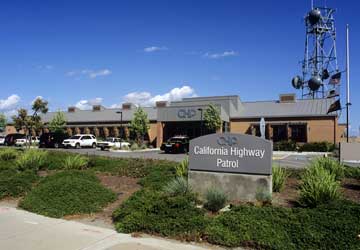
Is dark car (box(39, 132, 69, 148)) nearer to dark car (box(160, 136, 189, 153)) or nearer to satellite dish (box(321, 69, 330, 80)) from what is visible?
dark car (box(160, 136, 189, 153))

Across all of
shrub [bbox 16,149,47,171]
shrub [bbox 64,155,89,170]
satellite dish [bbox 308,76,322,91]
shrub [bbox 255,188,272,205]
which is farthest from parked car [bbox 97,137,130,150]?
shrub [bbox 255,188,272,205]

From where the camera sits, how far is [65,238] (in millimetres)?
6473

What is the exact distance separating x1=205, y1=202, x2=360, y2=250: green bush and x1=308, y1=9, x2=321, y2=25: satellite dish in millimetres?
60517

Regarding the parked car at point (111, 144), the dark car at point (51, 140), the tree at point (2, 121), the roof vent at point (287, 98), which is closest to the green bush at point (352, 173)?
the parked car at point (111, 144)

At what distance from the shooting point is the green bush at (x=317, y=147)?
42.0 m

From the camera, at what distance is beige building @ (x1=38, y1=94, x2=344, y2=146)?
4539 centimetres

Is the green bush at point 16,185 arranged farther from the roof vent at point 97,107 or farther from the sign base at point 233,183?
the roof vent at point 97,107

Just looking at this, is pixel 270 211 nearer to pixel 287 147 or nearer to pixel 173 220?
pixel 173 220

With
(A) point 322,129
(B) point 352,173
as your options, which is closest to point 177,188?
(B) point 352,173

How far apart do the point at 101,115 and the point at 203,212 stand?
2342 inches

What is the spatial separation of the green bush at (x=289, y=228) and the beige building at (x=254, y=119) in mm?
39120

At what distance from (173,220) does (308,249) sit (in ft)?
7.68

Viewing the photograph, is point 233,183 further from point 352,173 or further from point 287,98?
point 287,98

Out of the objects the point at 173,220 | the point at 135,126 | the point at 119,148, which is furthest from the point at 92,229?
the point at 135,126
